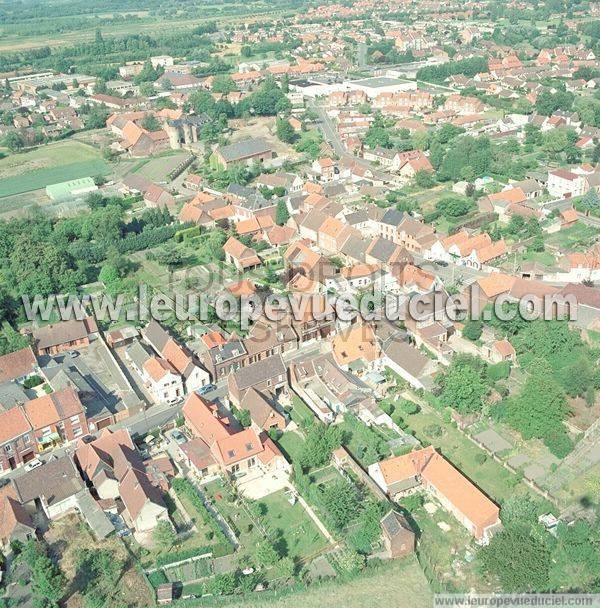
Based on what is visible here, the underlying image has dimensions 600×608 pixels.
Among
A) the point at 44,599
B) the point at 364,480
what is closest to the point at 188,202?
the point at 364,480

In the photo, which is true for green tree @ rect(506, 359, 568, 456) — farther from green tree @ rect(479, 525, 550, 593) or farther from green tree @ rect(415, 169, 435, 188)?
green tree @ rect(415, 169, 435, 188)

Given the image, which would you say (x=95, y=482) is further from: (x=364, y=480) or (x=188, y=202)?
(x=188, y=202)

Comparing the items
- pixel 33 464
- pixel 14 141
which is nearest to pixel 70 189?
pixel 14 141

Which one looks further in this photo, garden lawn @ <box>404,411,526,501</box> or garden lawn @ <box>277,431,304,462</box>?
garden lawn @ <box>277,431,304,462</box>

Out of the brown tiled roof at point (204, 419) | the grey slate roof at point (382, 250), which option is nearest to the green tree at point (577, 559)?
the brown tiled roof at point (204, 419)

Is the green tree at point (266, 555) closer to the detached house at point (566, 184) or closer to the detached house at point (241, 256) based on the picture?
the detached house at point (241, 256)

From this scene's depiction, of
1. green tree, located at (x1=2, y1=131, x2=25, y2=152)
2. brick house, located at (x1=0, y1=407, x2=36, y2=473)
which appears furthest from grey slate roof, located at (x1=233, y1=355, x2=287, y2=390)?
green tree, located at (x1=2, y1=131, x2=25, y2=152)

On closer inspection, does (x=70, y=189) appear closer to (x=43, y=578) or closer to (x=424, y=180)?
(x=424, y=180)
